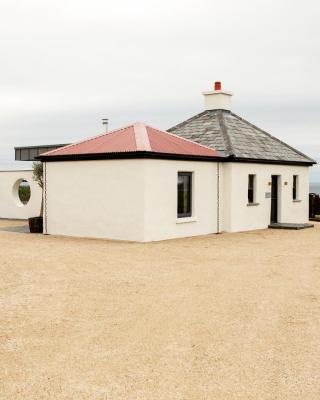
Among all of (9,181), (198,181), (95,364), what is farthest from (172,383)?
(9,181)

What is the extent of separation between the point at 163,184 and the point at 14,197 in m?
11.5

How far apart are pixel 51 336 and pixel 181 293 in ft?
10.0

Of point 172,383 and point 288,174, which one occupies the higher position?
point 288,174

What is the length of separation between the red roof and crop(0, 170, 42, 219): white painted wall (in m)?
6.60

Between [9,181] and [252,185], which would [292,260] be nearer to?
[252,185]

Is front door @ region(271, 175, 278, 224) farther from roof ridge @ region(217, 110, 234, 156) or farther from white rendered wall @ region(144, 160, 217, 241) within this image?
white rendered wall @ region(144, 160, 217, 241)

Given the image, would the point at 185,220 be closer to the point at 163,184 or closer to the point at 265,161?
the point at 163,184

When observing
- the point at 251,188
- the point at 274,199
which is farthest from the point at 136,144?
the point at 274,199

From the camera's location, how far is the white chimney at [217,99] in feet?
80.6

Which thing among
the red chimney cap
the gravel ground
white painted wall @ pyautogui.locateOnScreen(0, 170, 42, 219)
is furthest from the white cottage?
white painted wall @ pyautogui.locateOnScreen(0, 170, 42, 219)

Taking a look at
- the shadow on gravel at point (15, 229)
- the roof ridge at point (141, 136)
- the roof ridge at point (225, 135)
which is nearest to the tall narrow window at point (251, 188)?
the roof ridge at point (225, 135)

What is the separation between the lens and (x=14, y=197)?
26.4 m

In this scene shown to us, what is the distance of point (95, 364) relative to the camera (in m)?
5.89

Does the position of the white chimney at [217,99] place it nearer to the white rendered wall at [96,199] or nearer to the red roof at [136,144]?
the red roof at [136,144]
